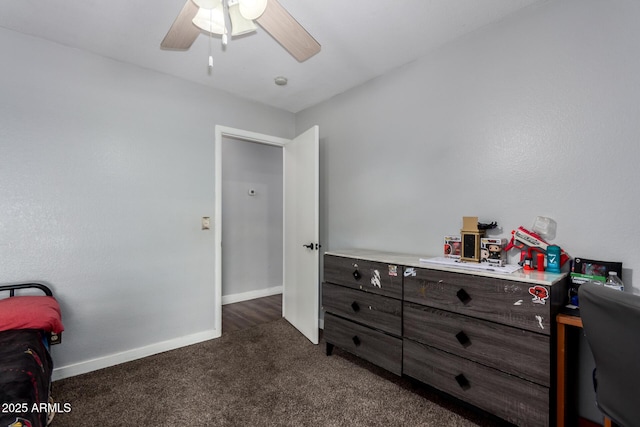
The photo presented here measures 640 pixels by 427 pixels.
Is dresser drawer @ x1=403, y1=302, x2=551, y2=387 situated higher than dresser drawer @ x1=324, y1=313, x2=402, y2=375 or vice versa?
dresser drawer @ x1=403, y1=302, x2=551, y2=387

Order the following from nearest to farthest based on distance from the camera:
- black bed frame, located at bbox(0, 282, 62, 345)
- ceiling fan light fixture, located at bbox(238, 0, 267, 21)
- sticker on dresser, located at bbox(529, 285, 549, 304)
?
ceiling fan light fixture, located at bbox(238, 0, 267, 21) → sticker on dresser, located at bbox(529, 285, 549, 304) → black bed frame, located at bbox(0, 282, 62, 345)

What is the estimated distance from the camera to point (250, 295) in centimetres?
433

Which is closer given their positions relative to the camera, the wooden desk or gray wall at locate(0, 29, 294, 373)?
the wooden desk

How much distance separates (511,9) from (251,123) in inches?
93.7

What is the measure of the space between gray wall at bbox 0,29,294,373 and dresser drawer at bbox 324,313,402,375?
1268 mm

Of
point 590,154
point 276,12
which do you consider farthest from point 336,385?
point 276,12

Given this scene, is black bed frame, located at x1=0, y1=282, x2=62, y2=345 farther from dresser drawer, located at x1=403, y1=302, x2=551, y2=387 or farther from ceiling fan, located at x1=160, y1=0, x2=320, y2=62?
dresser drawer, located at x1=403, y1=302, x2=551, y2=387

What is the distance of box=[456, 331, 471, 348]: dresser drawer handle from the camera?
165 centimetres

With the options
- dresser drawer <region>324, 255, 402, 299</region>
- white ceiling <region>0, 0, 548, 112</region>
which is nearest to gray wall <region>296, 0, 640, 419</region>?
white ceiling <region>0, 0, 548, 112</region>

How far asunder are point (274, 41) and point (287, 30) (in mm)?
664

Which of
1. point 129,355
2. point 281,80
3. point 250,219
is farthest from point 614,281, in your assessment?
point 250,219

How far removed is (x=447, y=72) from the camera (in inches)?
85.8

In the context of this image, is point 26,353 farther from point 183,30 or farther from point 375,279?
point 375,279

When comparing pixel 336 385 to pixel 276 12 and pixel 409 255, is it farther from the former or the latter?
pixel 276 12
